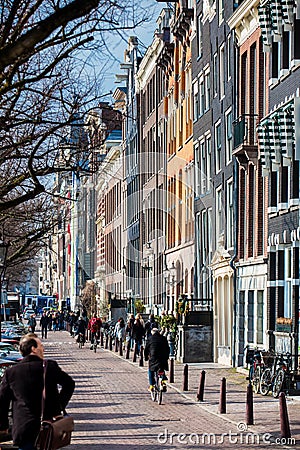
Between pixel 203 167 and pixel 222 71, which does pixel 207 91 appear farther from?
pixel 222 71

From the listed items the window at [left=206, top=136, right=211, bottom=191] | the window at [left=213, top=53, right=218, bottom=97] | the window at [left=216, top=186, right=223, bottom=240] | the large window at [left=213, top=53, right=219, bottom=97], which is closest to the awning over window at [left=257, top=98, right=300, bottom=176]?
the window at [left=216, top=186, right=223, bottom=240]

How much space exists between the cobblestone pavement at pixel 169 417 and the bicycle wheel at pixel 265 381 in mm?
534

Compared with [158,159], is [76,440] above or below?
below

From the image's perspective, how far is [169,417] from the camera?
22.0 m

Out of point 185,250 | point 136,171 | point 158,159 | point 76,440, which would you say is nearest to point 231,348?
point 185,250

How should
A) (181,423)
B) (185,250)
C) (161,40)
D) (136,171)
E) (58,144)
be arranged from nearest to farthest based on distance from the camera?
(181,423), (58,144), (185,250), (161,40), (136,171)

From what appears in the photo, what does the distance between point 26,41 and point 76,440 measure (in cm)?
949

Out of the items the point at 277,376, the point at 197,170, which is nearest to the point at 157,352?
the point at 277,376

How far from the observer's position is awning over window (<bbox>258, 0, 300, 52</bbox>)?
28.9 metres

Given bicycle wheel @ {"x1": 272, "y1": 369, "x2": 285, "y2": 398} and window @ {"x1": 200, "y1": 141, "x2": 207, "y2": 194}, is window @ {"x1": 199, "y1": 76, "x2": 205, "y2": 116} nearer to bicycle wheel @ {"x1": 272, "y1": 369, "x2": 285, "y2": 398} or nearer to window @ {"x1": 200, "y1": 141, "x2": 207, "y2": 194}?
window @ {"x1": 200, "y1": 141, "x2": 207, "y2": 194}

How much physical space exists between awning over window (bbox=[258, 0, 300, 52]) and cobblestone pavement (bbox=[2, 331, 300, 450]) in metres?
10.1

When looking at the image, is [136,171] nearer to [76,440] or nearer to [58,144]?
[58,144]

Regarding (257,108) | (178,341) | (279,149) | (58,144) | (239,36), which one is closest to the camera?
(58,144)

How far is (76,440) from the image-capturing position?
18.2m
